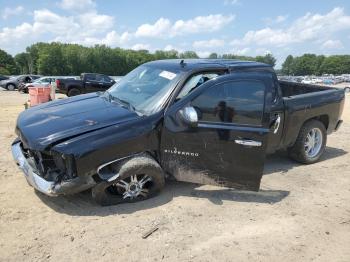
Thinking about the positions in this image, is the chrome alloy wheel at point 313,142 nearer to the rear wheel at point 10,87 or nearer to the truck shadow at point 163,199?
the truck shadow at point 163,199

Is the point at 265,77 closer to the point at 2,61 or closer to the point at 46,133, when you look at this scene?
the point at 46,133

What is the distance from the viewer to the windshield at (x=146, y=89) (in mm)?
5004

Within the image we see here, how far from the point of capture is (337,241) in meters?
4.29

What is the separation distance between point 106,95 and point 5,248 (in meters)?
2.76

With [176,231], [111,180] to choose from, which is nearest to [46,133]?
[111,180]

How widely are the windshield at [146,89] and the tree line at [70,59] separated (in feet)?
301

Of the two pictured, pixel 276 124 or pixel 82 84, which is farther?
pixel 82 84

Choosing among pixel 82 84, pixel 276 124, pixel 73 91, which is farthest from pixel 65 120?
pixel 82 84

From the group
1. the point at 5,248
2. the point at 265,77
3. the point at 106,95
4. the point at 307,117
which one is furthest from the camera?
the point at 307,117

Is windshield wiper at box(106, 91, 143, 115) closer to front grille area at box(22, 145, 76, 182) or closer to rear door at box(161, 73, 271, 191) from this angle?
rear door at box(161, 73, 271, 191)

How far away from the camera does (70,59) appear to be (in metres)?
102

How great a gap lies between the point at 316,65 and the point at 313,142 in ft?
547

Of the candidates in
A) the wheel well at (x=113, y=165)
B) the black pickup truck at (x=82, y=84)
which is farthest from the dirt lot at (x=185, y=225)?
the black pickup truck at (x=82, y=84)

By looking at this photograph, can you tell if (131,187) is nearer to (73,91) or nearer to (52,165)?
(52,165)
